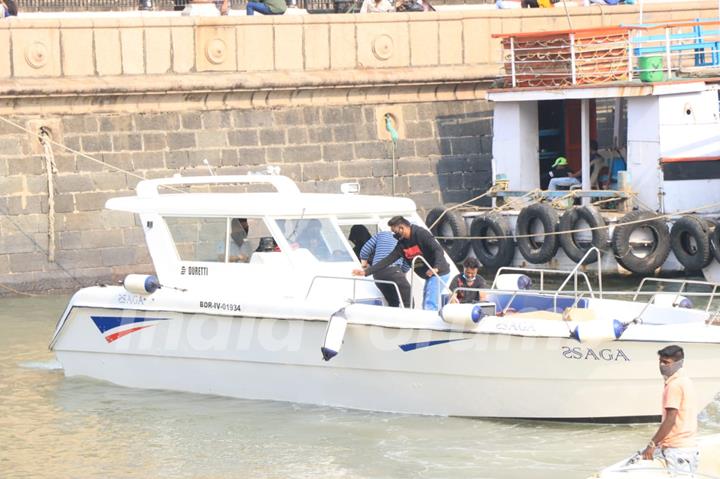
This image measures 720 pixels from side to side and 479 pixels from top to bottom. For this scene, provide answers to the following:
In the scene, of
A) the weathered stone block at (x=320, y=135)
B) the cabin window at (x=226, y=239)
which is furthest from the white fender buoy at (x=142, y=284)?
the weathered stone block at (x=320, y=135)

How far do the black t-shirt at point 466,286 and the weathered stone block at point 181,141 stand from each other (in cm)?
869

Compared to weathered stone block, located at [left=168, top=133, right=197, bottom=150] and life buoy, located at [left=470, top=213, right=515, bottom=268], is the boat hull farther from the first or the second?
life buoy, located at [left=470, top=213, right=515, bottom=268]

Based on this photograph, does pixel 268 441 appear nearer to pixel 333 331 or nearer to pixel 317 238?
Result: pixel 333 331

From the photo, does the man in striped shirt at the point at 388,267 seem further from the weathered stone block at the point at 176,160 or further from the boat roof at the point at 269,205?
the weathered stone block at the point at 176,160

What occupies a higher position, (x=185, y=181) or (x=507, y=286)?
(x=185, y=181)

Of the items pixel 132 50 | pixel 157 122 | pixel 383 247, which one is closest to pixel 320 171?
pixel 157 122

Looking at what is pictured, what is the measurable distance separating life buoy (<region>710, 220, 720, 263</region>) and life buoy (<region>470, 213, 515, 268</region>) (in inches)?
111

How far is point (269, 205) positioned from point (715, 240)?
743cm

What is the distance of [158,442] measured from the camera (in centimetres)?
1224

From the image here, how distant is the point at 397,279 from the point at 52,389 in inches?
136

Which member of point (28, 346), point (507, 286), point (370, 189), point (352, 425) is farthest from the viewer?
point (370, 189)

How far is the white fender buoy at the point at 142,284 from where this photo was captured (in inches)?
528

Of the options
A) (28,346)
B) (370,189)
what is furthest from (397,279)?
(370,189)

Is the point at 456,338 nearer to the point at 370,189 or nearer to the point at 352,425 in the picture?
the point at 352,425
